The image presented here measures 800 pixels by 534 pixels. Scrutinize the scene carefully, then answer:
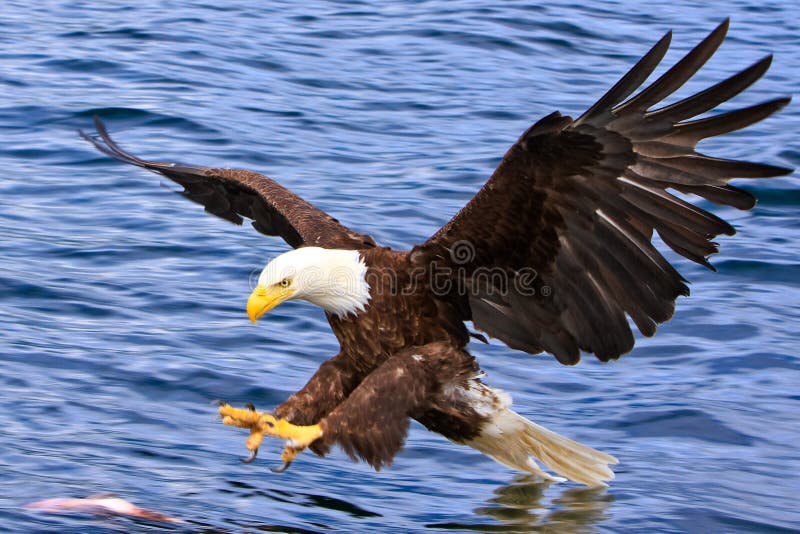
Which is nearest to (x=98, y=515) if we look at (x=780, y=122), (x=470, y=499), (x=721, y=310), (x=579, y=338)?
(x=470, y=499)

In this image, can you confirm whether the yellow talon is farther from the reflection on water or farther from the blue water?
the reflection on water

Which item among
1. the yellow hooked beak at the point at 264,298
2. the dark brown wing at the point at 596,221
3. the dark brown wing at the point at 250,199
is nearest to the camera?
the dark brown wing at the point at 596,221

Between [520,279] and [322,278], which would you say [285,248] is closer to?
[322,278]

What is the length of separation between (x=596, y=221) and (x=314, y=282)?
1.14 metres

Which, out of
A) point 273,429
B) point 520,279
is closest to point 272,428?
point 273,429

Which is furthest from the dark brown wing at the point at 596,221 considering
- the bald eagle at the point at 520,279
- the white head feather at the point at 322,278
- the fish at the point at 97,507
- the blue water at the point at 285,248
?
the fish at the point at 97,507

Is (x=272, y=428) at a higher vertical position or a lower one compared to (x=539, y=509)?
higher

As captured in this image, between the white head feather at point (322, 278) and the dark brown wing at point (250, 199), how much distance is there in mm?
511

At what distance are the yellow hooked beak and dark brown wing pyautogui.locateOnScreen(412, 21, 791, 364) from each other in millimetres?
566

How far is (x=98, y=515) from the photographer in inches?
195

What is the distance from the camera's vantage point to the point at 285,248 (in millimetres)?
8609

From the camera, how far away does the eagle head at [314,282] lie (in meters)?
5.32

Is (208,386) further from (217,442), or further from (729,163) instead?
(729,163)

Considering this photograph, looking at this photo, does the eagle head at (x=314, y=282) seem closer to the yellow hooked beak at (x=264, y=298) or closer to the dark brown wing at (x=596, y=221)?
the yellow hooked beak at (x=264, y=298)
